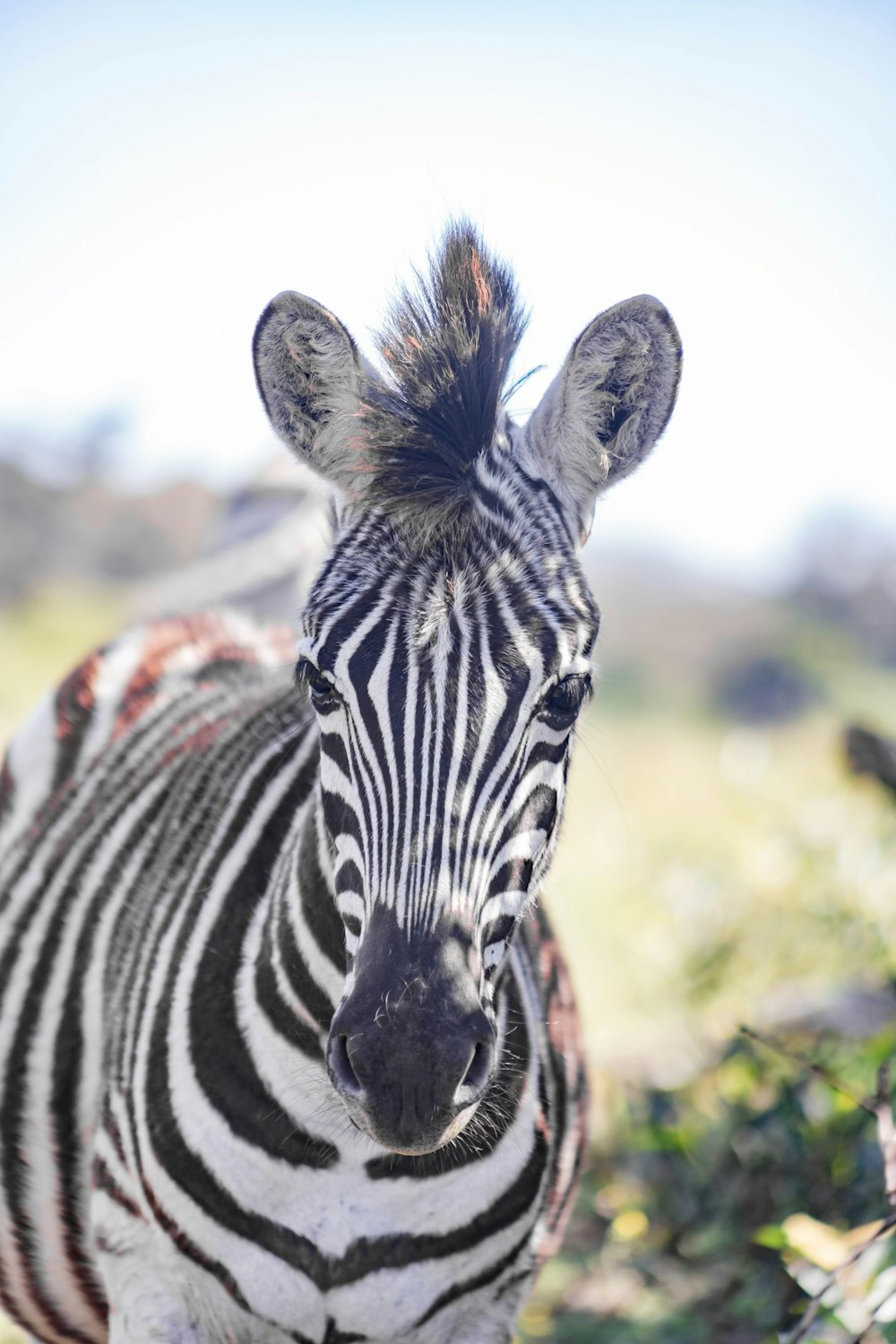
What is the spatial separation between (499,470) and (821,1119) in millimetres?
3901

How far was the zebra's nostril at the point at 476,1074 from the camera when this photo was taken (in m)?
1.94

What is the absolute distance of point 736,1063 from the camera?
5668mm

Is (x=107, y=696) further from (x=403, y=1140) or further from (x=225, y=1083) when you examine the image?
(x=403, y=1140)

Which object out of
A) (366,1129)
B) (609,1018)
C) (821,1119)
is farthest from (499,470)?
(609,1018)

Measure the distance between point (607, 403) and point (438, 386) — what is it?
52 cm

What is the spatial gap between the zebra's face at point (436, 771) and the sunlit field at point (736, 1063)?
18.6 inches

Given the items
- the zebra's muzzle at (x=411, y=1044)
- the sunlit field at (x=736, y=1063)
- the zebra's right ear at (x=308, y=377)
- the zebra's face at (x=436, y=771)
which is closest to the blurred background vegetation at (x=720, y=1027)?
the sunlit field at (x=736, y=1063)

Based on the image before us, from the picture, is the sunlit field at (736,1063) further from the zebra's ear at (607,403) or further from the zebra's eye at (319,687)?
the zebra's eye at (319,687)

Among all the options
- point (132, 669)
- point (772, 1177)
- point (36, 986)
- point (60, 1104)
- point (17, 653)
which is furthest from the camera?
point (17, 653)

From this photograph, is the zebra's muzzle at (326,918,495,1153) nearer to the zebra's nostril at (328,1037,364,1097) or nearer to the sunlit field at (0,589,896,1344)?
the zebra's nostril at (328,1037,364,1097)

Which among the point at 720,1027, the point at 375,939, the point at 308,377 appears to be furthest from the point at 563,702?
the point at 720,1027

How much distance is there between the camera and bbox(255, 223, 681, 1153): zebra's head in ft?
6.42

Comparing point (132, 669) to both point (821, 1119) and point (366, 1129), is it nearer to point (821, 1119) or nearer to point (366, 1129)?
point (366, 1129)

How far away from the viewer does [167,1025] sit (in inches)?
106
